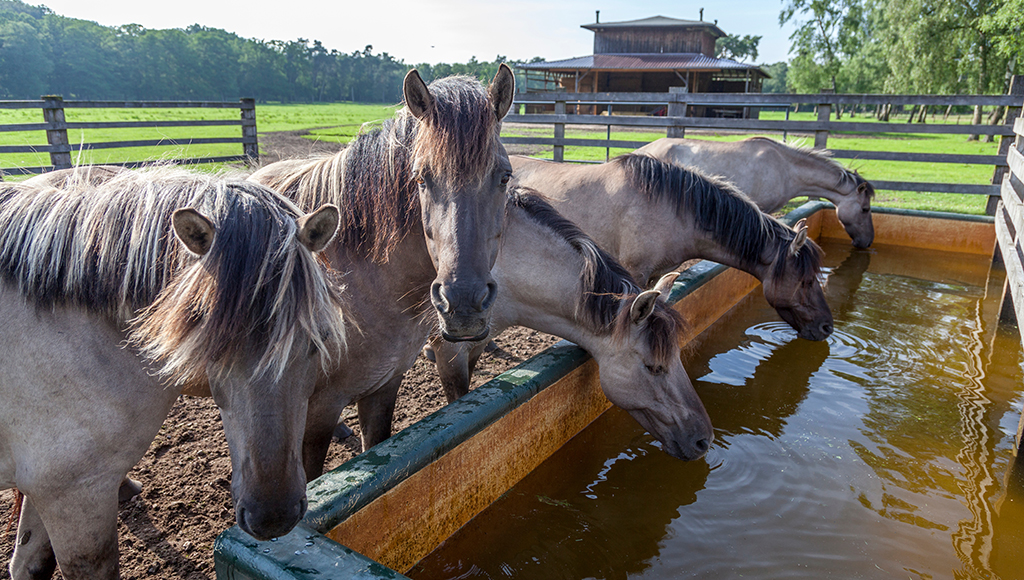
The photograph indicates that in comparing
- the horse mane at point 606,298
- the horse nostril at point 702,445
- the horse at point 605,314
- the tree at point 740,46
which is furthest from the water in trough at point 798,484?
the tree at point 740,46

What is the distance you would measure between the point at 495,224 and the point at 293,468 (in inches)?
44.6

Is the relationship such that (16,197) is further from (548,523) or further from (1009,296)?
(1009,296)

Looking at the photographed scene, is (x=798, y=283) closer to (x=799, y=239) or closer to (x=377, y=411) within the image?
(x=799, y=239)

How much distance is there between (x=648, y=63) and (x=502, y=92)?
3671 centimetres

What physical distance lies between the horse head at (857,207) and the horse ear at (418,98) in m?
6.73

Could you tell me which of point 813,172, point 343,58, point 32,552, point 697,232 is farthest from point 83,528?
point 343,58

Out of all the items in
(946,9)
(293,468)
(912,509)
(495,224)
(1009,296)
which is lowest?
(912,509)

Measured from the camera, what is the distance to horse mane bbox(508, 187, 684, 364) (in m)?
2.69

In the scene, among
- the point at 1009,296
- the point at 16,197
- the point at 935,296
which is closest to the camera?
the point at 16,197

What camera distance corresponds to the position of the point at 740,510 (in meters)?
2.71

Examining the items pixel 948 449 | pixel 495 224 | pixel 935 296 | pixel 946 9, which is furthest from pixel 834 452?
pixel 946 9

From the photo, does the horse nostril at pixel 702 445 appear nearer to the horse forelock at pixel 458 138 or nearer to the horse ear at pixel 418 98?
the horse forelock at pixel 458 138

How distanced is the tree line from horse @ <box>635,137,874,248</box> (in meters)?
34.5

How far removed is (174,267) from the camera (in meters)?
1.54
